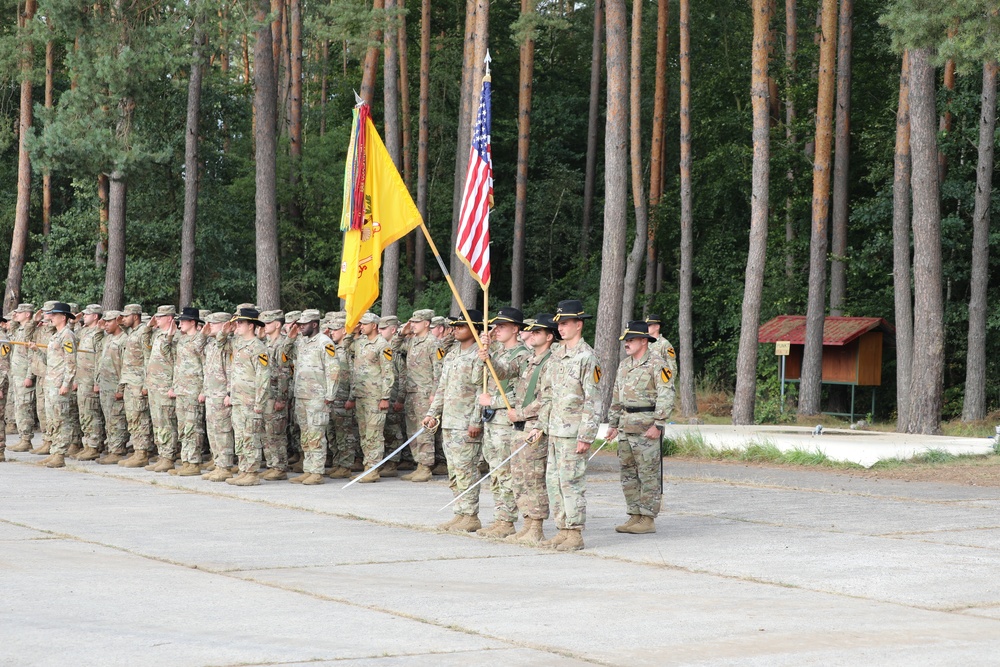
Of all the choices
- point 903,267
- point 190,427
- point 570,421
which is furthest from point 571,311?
point 903,267

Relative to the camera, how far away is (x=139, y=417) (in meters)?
17.5

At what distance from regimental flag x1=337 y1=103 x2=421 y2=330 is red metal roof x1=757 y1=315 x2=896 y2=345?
17207mm

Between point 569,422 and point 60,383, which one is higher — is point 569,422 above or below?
above

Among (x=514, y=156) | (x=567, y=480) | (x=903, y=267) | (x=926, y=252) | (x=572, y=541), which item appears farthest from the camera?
(x=514, y=156)

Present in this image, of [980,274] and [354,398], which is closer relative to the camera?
[354,398]

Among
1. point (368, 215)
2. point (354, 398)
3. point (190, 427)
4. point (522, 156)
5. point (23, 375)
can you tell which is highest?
point (522, 156)

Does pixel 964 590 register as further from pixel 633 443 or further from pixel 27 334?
pixel 27 334

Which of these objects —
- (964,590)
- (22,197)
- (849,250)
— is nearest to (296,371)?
(964,590)

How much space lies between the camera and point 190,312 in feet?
54.4

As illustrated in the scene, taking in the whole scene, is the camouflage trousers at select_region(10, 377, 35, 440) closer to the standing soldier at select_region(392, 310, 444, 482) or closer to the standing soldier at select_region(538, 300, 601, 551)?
the standing soldier at select_region(392, 310, 444, 482)

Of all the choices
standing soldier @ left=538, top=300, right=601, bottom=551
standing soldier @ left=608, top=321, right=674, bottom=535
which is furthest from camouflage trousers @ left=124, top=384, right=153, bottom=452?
standing soldier @ left=538, top=300, right=601, bottom=551

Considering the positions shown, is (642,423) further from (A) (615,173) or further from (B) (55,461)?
(A) (615,173)

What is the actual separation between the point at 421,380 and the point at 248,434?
2397mm

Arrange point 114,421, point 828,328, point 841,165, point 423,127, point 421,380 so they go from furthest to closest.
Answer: point 423,127 → point 841,165 → point 828,328 → point 114,421 → point 421,380
